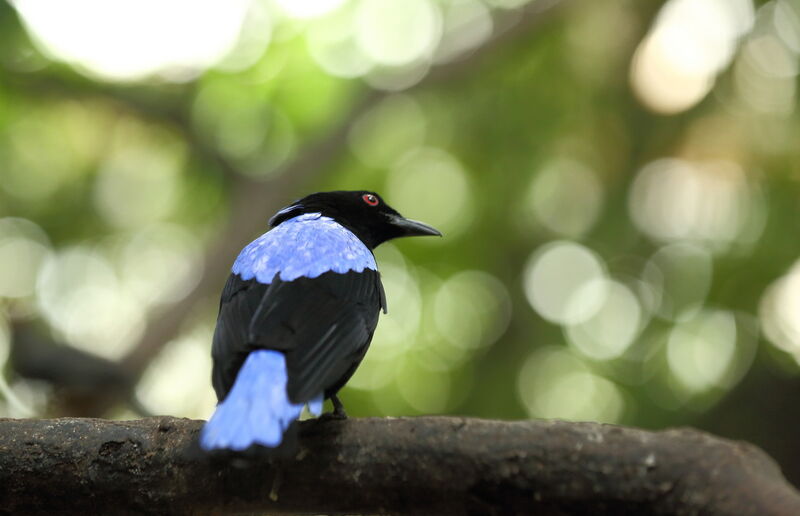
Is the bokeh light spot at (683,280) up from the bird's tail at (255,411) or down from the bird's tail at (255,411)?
down

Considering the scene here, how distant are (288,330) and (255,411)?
1.67 ft

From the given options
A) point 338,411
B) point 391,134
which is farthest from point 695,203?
point 338,411

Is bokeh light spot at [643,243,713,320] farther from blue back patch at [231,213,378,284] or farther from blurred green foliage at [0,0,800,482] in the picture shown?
blue back patch at [231,213,378,284]

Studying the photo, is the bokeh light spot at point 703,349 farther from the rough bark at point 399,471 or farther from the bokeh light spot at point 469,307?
the rough bark at point 399,471

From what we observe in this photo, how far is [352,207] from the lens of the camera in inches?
192

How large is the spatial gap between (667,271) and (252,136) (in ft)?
15.9

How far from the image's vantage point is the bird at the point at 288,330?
2738 millimetres

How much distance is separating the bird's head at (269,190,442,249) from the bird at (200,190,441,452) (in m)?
0.36

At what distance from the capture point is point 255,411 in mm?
2734

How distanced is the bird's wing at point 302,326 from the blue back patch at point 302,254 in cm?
6

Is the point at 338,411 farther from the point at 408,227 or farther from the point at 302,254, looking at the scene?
the point at 408,227

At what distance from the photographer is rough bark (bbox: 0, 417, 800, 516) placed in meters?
2.72

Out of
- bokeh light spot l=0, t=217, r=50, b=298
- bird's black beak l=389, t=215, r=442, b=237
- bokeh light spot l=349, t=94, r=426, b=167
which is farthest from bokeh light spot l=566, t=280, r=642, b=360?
bokeh light spot l=0, t=217, r=50, b=298

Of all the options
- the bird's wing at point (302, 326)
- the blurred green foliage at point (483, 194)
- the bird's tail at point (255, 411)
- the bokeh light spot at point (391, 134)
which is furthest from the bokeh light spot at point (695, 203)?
the bird's tail at point (255, 411)
